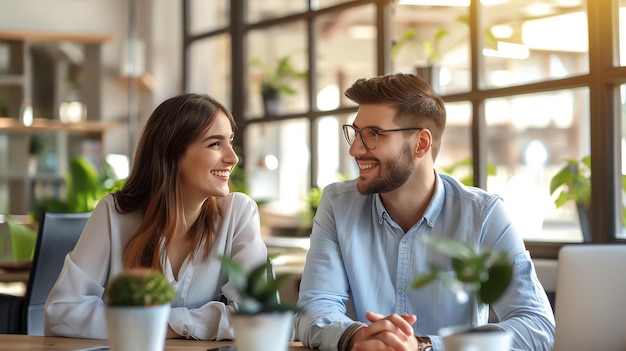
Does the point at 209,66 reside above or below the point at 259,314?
above

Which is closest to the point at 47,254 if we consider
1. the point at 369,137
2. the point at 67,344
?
the point at 67,344

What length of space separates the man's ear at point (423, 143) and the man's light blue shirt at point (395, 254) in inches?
3.2

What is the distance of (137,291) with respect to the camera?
1.15 m

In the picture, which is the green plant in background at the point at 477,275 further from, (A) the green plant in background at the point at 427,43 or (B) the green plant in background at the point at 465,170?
(A) the green plant in background at the point at 427,43

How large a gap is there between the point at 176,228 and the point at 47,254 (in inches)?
32.0

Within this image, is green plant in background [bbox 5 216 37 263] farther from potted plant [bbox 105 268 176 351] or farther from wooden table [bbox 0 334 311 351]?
potted plant [bbox 105 268 176 351]

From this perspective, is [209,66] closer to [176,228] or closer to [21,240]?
[21,240]

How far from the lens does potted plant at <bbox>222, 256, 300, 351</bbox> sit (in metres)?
1.09

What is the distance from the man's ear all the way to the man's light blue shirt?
81 mm

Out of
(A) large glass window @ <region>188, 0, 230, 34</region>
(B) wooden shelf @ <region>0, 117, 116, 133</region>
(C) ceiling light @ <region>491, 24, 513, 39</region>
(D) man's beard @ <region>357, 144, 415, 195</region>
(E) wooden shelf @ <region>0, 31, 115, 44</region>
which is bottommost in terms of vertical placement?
(D) man's beard @ <region>357, 144, 415, 195</region>

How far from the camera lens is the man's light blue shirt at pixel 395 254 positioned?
1.86 meters

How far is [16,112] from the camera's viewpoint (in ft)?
23.4

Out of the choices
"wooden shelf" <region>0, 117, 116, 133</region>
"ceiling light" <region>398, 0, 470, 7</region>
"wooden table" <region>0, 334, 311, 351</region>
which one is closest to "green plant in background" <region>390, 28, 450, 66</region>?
"ceiling light" <region>398, 0, 470, 7</region>

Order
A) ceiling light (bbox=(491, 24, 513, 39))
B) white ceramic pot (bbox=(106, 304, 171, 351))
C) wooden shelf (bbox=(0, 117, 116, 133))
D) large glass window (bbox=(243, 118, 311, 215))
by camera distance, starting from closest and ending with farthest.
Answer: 1. white ceramic pot (bbox=(106, 304, 171, 351))
2. ceiling light (bbox=(491, 24, 513, 39))
3. large glass window (bbox=(243, 118, 311, 215))
4. wooden shelf (bbox=(0, 117, 116, 133))
